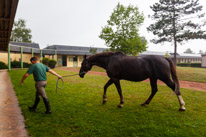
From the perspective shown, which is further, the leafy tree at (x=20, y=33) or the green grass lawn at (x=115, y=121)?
the leafy tree at (x=20, y=33)

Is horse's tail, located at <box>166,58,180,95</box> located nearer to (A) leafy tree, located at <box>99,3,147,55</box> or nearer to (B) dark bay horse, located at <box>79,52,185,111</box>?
(B) dark bay horse, located at <box>79,52,185,111</box>

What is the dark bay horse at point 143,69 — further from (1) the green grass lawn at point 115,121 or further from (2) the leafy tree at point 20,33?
(2) the leafy tree at point 20,33

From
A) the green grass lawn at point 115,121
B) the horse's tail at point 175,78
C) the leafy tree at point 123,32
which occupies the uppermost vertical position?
the leafy tree at point 123,32

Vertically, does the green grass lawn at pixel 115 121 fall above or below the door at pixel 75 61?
below

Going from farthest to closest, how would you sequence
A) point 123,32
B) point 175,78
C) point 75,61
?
1. point 75,61
2. point 123,32
3. point 175,78

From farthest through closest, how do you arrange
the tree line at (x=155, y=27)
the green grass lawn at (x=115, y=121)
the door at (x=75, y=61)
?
the door at (x=75, y=61) < the tree line at (x=155, y=27) < the green grass lawn at (x=115, y=121)

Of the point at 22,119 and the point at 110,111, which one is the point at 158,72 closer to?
the point at 110,111

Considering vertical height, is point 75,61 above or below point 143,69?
above

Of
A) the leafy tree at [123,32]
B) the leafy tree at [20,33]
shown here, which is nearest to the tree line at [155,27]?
the leafy tree at [123,32]

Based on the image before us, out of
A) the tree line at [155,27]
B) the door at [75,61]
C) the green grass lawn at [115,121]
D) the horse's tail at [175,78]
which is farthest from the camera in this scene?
the door at [75,61]

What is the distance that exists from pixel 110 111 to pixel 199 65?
164 feet

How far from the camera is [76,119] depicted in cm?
364

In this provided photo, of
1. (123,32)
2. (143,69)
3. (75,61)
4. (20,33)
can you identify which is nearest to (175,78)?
(143,69)

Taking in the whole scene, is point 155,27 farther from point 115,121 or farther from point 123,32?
point 115,121
